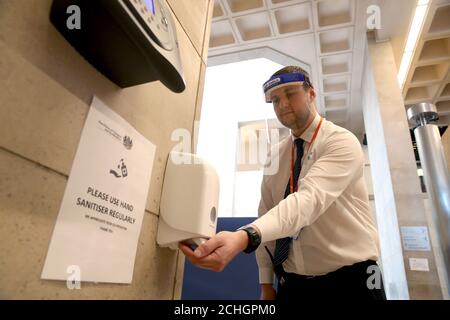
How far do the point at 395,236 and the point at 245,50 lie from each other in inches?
104

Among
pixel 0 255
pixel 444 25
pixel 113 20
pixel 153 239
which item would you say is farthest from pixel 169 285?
pixel 444 25

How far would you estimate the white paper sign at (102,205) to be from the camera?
1.62ft

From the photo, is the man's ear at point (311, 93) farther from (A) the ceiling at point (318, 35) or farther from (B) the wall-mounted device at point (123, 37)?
(A) the ceiling at point (318, 35)

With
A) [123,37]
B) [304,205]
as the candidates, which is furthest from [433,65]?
[123,37]

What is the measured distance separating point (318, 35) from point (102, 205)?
11.6ft

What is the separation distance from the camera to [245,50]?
3822 mm

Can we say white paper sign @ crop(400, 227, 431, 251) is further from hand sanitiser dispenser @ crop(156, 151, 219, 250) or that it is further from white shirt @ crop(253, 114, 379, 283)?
hand sanitiser dispenser @ crop(156, 151, 219, 250)

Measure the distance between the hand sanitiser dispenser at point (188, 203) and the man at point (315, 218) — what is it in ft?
0.45

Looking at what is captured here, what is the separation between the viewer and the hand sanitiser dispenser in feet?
2.38

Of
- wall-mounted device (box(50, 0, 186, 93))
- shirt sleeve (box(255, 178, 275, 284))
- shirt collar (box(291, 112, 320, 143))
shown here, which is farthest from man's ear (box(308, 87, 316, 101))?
wall-mounted device (box(50, 0, 186, 93))

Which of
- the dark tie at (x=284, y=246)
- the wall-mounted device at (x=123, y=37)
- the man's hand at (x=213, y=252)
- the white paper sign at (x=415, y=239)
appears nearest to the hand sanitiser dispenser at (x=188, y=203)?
the man's hand at (x=213, y=252)

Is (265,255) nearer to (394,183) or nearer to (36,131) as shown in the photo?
(36,131)

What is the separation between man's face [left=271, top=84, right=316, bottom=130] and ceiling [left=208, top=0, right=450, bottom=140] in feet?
6.94
